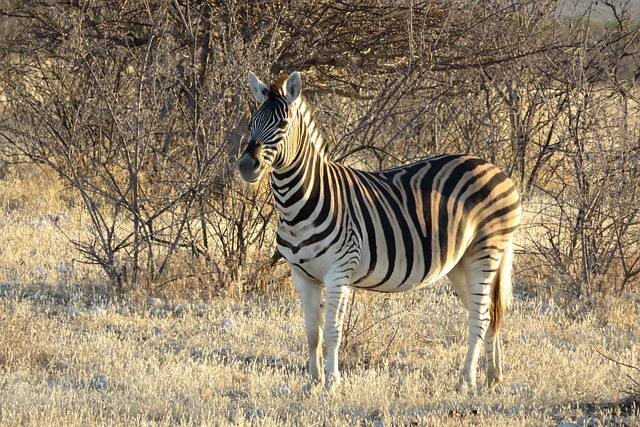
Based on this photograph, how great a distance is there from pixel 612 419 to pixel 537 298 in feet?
11.5

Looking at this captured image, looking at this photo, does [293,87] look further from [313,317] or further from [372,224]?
[313,317]

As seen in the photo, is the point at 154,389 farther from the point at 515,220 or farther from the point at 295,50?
the point at 295,50

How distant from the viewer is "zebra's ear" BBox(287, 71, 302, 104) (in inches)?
224

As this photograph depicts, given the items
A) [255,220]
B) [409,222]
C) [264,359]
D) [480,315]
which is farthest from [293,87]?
[255,220]

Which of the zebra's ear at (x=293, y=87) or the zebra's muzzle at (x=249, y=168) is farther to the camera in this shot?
the zebra's ear at (x=293, y=87)

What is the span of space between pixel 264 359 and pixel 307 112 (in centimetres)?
201

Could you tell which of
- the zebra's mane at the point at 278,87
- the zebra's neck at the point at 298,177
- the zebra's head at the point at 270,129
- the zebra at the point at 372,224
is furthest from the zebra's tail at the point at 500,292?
the zebra's mane at the point at 278,87

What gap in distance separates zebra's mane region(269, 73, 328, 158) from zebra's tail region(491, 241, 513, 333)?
1574 mm

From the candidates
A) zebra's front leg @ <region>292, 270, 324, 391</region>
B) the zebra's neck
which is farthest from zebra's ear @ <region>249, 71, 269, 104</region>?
zebra's front leg @ <region>292, 270, 324, 391</region>

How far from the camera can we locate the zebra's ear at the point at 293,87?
5684 mm

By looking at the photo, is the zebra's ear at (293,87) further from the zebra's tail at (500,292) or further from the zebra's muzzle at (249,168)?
the zebra's tail at (500,292)

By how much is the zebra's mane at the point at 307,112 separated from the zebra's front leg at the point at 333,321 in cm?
95

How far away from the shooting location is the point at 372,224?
6.09m

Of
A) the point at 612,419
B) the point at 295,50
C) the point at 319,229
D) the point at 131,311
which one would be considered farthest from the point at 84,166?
the point at 612,419
